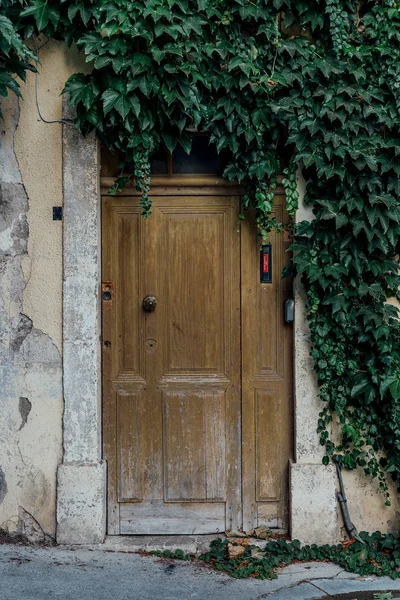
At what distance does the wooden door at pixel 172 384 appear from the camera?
16.0 feet

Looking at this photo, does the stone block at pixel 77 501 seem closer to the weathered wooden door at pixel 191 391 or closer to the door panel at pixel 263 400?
the weathered wooden door at pixel 191 391

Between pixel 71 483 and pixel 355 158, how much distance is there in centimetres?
281

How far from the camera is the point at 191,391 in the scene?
4.88 metres

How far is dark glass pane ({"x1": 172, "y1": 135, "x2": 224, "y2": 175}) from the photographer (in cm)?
489

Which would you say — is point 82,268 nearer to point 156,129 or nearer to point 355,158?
point 156,129

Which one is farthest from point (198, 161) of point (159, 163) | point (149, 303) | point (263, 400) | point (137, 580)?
point (137, 580)

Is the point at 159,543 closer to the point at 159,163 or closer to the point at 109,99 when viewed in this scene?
the point at 159,163

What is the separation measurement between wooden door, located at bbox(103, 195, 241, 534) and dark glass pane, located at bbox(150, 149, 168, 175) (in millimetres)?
283

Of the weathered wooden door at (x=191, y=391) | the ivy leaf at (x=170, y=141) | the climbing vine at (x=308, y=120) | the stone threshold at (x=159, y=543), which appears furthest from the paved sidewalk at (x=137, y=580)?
the ivy leaf at (x=170, y=141)

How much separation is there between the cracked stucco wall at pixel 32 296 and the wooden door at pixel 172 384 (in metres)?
0.39

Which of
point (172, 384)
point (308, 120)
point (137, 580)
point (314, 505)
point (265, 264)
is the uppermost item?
point (308, 120)

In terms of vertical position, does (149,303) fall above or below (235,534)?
above

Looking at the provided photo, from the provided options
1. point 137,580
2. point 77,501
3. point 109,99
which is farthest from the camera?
point 77,501

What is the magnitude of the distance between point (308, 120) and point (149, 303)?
5.25ft
